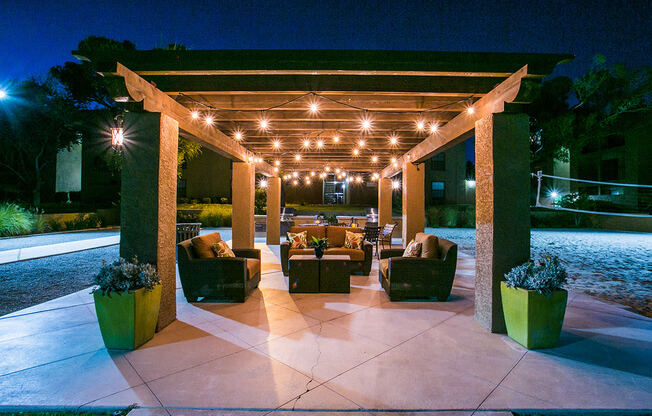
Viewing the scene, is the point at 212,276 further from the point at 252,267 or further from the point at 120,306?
the point at 120,306

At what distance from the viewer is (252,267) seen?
4.76m

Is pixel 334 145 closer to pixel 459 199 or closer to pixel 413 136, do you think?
pixel 413 136

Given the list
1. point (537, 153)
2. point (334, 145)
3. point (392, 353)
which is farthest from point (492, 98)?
point (537, 153)

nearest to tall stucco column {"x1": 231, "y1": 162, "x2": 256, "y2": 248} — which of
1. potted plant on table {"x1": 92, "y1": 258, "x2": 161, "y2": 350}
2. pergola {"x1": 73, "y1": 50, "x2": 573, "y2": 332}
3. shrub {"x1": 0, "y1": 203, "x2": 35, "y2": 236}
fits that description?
pergola {"x1": 73, "y1": 50, "x2": 573, "y2": 332}

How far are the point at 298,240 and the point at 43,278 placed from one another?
16.3 ft

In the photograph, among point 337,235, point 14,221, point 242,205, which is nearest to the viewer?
point 337,235

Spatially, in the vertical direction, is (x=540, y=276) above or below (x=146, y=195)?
below

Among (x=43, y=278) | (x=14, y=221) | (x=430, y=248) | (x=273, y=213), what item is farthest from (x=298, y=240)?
(x=14, y=221)

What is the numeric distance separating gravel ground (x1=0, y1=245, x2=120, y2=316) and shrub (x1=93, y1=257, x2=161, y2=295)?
1.22 m

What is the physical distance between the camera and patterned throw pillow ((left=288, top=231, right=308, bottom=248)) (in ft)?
20.4

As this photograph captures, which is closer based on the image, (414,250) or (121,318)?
(121,318)

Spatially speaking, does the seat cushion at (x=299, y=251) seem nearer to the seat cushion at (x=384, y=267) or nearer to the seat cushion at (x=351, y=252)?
the seat cushion at (x=351, y=252)

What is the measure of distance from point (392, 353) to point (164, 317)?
2.56 metres

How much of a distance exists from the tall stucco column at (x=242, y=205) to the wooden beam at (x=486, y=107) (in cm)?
453
